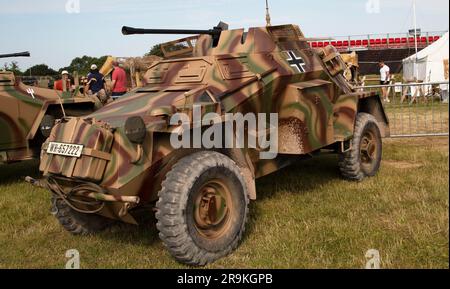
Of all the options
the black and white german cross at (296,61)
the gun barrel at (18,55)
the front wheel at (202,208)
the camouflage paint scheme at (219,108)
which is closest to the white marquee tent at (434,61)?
the camouflage paint scheme at (219,108)

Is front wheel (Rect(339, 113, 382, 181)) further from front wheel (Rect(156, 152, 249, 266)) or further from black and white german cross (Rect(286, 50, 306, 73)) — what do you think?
front wheel (Rect(156, 152, 249, 266))

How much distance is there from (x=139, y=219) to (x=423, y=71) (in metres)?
17.8

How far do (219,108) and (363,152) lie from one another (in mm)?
3008

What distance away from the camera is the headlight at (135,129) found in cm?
402

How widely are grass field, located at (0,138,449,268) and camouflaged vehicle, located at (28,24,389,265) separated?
11.8 inches

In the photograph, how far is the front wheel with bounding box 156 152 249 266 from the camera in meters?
4.02

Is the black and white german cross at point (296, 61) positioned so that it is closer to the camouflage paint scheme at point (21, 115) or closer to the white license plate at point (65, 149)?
the white license plate at point (65, 149)

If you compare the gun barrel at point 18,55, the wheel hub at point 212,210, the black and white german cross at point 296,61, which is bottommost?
the wheel hub at point 212,210

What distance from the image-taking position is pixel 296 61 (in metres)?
5.86

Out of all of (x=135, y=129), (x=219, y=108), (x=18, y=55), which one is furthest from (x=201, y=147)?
(x=18, y=55)

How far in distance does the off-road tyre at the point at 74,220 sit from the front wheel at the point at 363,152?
→ 325cm

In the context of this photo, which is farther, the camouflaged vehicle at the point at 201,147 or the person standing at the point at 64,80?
the person standing at the point at 64,80

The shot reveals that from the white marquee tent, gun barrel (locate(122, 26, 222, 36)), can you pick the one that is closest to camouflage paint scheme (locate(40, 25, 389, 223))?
gun barrel (locate(122, 26, 222, 36))

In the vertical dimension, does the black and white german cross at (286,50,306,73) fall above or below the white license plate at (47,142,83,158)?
above
